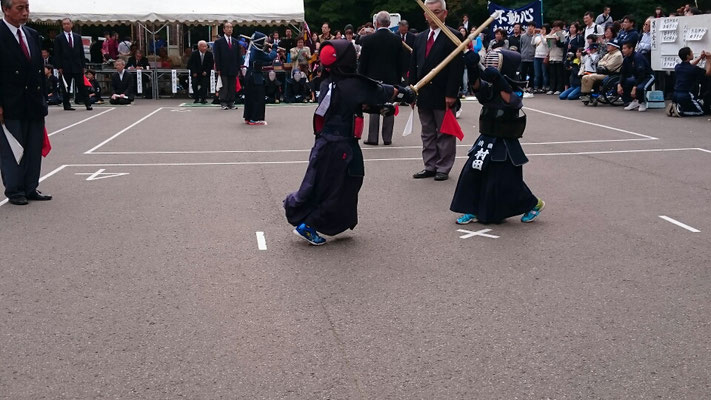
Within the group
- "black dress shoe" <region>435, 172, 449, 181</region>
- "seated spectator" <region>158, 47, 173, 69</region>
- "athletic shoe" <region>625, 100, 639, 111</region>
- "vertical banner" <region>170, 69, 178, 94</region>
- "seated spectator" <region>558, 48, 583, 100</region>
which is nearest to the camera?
"black dress shoe" <region>435, 172, 449, 181</region>

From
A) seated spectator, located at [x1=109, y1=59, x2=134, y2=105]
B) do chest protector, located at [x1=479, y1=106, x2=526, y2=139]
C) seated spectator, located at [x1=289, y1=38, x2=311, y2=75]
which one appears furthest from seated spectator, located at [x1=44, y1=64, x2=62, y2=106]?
do chest protector, located at [x1=479, y1=106, x2=526, y2=139]

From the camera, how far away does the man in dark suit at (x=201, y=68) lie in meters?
26.3

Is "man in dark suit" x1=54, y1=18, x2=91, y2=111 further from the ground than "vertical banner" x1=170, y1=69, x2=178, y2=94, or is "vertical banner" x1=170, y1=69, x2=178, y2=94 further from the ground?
"man in dark suit" x1=54, y1=18, x2=91, y2=111

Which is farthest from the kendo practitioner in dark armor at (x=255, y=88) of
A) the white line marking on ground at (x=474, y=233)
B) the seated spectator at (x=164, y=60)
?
the seated spectator at (x=164, y=60)

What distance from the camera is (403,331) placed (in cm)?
557

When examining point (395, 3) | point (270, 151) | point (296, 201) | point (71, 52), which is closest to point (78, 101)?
point (71, 52)

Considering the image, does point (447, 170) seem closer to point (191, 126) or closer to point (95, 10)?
point (191, 126)


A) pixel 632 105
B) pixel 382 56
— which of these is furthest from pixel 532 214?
pixel 632 105

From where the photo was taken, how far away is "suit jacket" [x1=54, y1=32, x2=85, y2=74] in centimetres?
2331

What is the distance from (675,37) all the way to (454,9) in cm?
2616

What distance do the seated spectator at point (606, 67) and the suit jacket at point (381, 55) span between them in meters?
9.34

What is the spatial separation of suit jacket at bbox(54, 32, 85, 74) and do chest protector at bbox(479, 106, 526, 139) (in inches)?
671

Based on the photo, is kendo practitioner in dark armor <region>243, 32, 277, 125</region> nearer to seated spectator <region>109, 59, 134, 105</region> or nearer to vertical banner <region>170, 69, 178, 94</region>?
seated spectator <region>109, 59, 134, 105</region>

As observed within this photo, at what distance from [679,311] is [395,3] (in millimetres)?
44074
